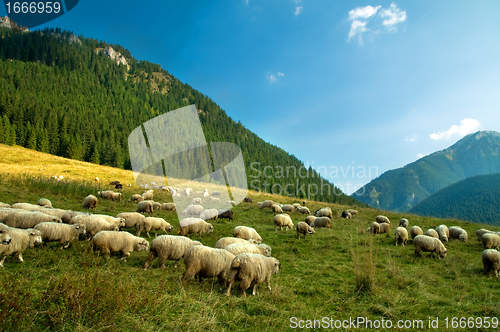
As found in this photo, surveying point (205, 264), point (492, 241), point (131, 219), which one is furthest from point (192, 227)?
point (492, 241)

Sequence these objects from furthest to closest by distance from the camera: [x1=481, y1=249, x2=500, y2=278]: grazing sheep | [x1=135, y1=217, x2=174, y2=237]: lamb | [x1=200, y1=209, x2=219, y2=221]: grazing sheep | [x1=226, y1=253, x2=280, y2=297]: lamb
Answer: [x1=200, y1=209, x2=219, y2=221]: grazing sheep < [x1=135, y1=217, x2=174, y2=237]: lamb < [x1=481, y1=249, x2=500, y2=278]: grazing sheep < [x1=226, y1=253, x2=280, y2=297]: lamb

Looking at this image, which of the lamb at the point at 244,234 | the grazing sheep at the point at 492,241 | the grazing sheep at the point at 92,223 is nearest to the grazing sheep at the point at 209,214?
the lamb at the point at 244,234

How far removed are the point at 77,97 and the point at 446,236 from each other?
14088cm

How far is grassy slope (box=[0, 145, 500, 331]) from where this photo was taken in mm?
4137

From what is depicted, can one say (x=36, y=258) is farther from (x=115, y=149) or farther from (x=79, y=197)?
(x=115, y=149)

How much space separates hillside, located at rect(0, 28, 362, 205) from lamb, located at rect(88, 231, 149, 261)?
58742 millimetres

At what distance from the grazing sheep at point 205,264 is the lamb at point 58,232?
563 centimetres

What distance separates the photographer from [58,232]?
9.38 m

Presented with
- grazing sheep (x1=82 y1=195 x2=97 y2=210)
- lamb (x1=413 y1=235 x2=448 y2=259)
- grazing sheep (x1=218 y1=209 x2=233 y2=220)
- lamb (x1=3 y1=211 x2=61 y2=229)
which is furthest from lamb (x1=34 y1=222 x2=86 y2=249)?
lamb (x1=413 y1=235 x2=448 y2=259)

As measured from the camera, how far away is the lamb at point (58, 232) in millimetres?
9164

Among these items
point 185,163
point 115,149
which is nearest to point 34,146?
point 115,149

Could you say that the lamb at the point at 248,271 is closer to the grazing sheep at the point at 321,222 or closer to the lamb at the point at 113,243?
the lamb at the point at 113,243

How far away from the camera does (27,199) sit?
18.0m

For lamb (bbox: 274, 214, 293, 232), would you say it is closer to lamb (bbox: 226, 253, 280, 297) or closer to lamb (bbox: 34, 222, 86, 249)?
lamb (bbox: 226, 253, 280, 297)
